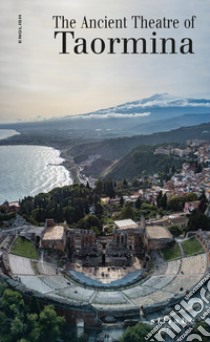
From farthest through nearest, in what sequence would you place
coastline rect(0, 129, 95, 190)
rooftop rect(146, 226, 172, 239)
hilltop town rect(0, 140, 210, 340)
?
1. coastline rect(0, 129, 95, 190)
2. rooftop rect(146, 226, 172, 239)
3. hilltop town rect(0, 140, 210, 340)

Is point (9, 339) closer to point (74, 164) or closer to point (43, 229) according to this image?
point (43, 229)

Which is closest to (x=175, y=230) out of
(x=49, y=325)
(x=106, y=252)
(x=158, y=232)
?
(x=158, y=232)

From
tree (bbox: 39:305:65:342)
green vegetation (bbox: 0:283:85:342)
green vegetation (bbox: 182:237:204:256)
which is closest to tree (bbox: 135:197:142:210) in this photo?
green vegetation (bbox: 182:237:204:256)

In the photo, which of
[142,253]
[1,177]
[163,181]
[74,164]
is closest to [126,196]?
[163,181]

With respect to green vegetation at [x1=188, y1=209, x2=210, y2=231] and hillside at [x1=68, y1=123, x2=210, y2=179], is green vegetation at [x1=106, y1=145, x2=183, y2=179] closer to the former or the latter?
hillside at [x1=68, y1=123, x2=210, y2=179]

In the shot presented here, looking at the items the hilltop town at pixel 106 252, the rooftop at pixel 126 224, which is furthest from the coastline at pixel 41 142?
the rooftop at pixel 126 224

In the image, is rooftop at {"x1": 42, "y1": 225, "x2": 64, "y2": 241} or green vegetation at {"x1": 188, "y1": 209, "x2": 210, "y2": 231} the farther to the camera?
green vegetation at {"x1": 188, "y1": 209, "x2": 210, "y2": 231}

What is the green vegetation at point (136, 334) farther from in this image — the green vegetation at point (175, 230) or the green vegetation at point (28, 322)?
the green vegetation at point (175, 230)
